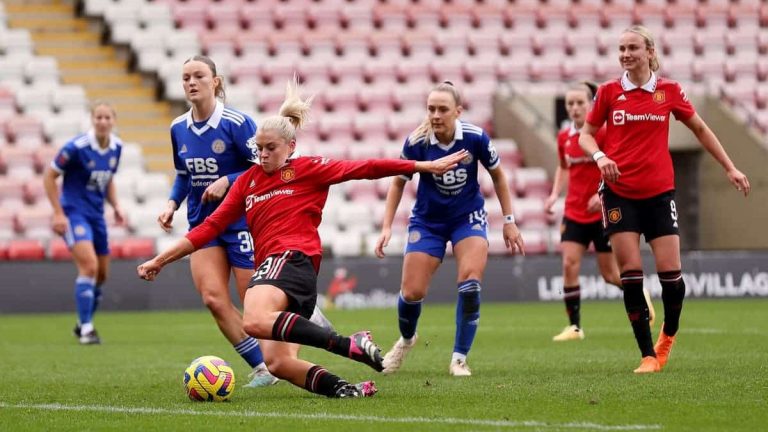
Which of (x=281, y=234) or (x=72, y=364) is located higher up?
(x=281, y=234)

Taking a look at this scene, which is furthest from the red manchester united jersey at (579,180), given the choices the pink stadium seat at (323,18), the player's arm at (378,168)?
the pink stadium seat at (323,18)

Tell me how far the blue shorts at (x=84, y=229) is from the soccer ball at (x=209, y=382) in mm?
6500

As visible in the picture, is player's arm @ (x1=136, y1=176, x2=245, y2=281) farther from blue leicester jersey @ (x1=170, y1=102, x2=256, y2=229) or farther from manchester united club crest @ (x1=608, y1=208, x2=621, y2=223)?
manchester united club crest @ (x1=608, y1=208, x2=621, y2=223)

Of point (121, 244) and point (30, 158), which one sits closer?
point (121, 244)

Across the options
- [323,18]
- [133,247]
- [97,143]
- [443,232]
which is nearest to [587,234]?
[443,232]

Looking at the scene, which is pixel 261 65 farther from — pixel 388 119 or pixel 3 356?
pixel 3 356

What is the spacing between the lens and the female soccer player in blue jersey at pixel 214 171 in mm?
8852

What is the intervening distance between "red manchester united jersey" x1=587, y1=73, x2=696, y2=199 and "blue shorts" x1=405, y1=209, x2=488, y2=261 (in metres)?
1.05

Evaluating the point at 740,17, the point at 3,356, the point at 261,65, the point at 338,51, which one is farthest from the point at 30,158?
the point at 740,17

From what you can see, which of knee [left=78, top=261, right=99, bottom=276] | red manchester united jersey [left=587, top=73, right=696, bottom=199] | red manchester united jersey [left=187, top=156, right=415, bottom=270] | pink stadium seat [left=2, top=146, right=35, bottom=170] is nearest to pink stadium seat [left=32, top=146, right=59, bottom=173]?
pink stadium seat [left=2, top=146, right=35, bottom=170]

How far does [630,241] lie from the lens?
9094 millimetres

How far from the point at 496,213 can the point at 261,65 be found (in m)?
5.48

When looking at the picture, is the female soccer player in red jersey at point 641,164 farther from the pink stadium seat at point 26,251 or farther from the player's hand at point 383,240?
the pink stadium seat at point 26,251

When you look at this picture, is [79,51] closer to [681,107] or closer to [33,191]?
[33,191]
